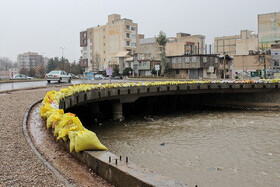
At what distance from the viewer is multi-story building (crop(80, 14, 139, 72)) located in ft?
320

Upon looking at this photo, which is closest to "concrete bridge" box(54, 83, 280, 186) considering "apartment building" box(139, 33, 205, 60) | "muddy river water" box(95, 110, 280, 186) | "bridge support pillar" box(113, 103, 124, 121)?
"bridge support pillar" box(113, 103, 124, 121)

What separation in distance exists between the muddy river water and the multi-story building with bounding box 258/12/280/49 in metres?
50.6

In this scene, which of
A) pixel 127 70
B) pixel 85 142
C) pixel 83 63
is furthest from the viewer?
pixel 83 63

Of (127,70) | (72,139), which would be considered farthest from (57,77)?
(127,70)

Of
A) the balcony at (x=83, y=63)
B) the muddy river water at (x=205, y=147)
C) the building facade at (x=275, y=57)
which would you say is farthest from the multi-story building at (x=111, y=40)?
the muddy river water at (x=205, y=147)

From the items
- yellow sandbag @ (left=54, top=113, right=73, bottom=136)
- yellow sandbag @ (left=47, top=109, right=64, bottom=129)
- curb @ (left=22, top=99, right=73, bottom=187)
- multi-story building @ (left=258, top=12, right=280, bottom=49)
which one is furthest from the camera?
multi-story building @ (left=258, top=12, right=280, bottom=49)

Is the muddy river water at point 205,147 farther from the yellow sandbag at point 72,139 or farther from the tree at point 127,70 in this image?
the tree at point 127,70

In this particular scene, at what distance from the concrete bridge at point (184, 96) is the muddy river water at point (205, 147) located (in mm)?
2163

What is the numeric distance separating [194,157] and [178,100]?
20510 millimetres

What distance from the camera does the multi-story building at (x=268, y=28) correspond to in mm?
67688

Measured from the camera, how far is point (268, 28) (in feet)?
226

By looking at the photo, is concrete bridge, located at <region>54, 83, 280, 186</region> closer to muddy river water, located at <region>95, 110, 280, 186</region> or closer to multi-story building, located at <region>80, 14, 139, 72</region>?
muddy river water, located at <region>95, 110, 280, 186</region>

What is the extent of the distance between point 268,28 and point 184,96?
153 feet

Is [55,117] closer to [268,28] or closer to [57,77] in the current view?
[57,77]
